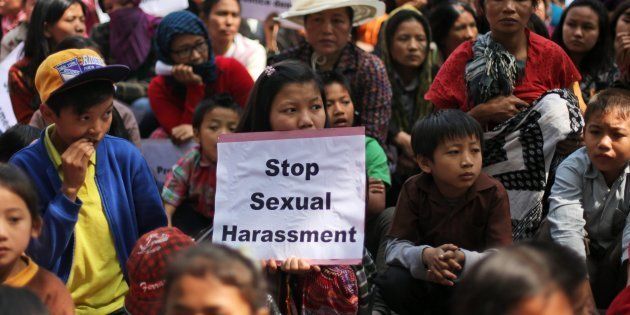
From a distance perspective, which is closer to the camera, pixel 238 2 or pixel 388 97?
pixel 388 97

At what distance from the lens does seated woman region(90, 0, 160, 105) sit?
818cm

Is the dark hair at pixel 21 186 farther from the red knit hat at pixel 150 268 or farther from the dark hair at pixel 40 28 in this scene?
the dark hair at pixel 40 28

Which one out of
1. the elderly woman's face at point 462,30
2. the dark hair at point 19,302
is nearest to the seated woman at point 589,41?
the elderly woman's face at point 462,30

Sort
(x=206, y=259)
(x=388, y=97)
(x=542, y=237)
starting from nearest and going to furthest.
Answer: (x=206, y=259)
(x=542, y=237)
(x=388, y=97)

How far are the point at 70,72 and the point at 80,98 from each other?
0.12m

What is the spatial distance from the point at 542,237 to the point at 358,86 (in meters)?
1.95

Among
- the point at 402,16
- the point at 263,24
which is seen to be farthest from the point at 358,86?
the point at 263,24

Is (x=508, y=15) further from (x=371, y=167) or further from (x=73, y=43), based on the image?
(x=73, y=43)

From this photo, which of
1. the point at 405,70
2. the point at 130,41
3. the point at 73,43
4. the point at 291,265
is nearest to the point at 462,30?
the point at 405,70

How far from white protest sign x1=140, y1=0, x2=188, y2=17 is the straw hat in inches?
62.0

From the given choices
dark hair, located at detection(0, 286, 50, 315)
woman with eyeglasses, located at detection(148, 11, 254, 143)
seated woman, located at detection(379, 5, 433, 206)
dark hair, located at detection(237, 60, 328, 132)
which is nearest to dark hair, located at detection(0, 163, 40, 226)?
dark hair, located at detection(0, 286, 50, 315)

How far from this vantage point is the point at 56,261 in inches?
180

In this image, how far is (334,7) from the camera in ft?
22.5

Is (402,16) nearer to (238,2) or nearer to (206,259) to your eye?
(238,2)
